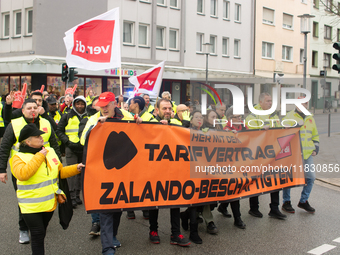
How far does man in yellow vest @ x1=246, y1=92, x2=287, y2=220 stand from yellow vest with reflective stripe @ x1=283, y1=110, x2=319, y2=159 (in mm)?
240

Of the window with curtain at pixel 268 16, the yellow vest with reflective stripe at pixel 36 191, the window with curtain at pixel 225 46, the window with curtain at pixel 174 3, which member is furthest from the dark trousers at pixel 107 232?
the window with curtain at pixel 268 16

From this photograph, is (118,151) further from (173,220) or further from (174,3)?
(174,3)

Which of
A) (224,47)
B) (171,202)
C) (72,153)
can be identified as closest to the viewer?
(171,202)

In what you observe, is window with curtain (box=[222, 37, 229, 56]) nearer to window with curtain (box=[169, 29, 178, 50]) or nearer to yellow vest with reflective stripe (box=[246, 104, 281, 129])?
window with curtain (box=[169, 29, 178, 50])

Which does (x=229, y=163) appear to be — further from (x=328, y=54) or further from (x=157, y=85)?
(x=328, y=54)

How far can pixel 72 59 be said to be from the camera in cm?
826

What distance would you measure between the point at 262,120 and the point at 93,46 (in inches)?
162

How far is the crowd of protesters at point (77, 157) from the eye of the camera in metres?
4.08

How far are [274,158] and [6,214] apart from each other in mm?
4433

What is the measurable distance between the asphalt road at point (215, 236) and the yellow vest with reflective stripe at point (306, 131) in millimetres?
1105

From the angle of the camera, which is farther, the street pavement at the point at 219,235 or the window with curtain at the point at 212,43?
the window with curtain at the point at 212,43

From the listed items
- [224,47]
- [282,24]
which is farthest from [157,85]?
[282,24]

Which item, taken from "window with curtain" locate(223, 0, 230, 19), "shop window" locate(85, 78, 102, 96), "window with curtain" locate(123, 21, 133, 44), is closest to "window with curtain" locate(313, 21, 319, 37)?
"window with curtain" locate(223, 0, 230, 19)

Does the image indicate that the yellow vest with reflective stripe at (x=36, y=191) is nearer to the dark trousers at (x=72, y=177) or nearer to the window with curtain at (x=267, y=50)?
the dark trousers at (x=72, y=177)
